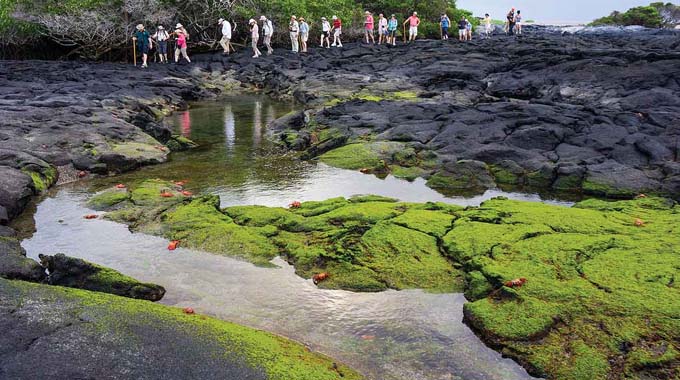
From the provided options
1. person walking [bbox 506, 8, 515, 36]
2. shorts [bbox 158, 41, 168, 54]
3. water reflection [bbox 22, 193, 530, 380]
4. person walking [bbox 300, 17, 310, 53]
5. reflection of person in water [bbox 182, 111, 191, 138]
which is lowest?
water reflection [bbox 22, 193, 530, 380]

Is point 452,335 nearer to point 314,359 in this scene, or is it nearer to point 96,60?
point 314,359

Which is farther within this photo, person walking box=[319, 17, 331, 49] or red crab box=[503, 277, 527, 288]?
person walking box=[319, 17, 331, 49]

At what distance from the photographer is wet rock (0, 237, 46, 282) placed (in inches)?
277

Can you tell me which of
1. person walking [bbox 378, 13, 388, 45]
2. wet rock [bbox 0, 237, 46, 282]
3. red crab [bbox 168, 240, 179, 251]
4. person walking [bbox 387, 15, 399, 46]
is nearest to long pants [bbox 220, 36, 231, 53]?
person walking [bbox 378, 13, 388, 45]

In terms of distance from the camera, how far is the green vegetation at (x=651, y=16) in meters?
59.3

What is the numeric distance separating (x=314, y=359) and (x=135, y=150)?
37.2 ft

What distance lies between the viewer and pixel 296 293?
25.0 ft

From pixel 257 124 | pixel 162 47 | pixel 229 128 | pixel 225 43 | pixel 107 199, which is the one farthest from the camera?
pixel 225 43

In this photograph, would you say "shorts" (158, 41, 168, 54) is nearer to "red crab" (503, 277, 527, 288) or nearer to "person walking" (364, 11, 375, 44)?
"person walking" (364, 11, 375, 44)

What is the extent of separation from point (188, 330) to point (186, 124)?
17.0m

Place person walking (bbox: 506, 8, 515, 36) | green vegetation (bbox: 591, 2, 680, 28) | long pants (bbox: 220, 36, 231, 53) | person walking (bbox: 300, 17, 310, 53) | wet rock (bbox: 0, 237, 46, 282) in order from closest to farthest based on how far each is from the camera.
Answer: wet rock (bbox: 0, 237, 46, 282), long pants (bbox: 220, 36, 231, 53), person walking (bbox: 300, 17, 310, 53), person walking (bbox: 506, 8, 515, 36), green vegetation (bbox: 591, 2, 680, 28)

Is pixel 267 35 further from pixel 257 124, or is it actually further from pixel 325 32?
pixel 257 124

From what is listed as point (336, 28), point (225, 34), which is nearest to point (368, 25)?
point (336, 28)

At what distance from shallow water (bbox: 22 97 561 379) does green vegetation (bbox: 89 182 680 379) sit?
352mm
